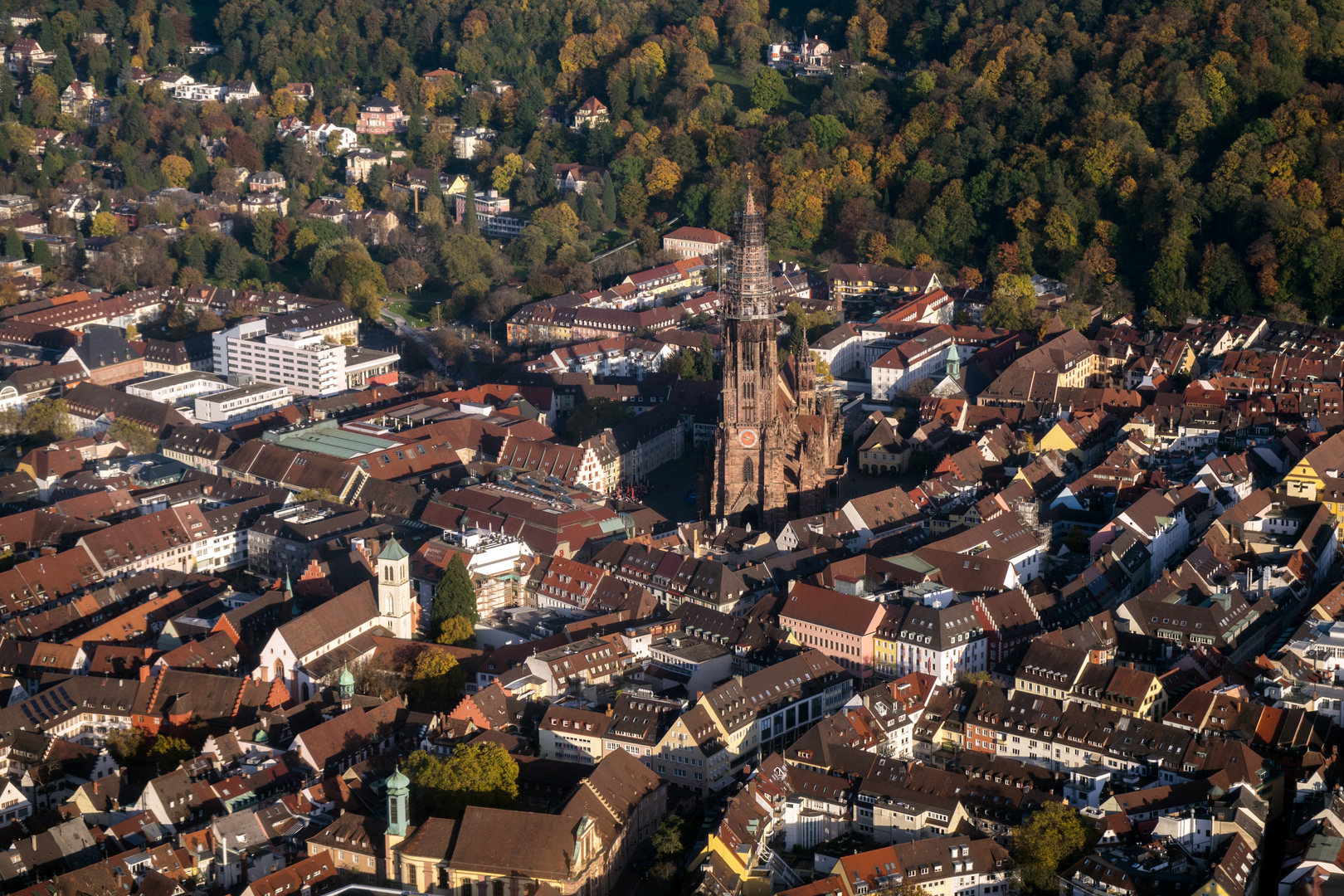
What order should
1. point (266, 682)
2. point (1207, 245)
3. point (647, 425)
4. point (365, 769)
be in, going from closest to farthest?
point (365, 769)
point (266, 682)
point (647, 425)
point (1207, 245)

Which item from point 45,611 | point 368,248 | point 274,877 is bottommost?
point 368,248

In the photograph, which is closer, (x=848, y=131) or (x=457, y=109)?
(x=848, y=131)

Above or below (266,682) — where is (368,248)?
below

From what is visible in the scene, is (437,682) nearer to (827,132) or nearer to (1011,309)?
(1011,309)

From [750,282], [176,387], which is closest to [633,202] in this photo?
[176,387]

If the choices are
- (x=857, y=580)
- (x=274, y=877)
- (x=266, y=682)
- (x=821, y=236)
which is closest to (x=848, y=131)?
(x=821, y=236)

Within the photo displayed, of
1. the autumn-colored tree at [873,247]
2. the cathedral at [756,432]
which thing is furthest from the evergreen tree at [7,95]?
the cathedral at [756,432]

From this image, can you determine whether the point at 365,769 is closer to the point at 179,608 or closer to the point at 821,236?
the point at 179,608

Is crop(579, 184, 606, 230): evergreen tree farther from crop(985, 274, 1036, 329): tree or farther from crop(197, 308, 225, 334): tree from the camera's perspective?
crop(985, 274, 1036, 329): tree
